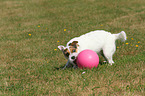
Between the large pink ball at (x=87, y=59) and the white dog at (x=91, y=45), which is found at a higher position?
the white dog at (x=91, y=45)

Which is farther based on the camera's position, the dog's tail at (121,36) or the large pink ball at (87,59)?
the dog's tail at (121,36)

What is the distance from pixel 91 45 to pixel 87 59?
0.44 meters

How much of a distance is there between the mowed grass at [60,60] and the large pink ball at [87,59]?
0.14 metres

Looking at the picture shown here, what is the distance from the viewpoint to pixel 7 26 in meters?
11.0

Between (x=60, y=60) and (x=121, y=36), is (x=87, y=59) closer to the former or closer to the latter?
(x=121, y=36)

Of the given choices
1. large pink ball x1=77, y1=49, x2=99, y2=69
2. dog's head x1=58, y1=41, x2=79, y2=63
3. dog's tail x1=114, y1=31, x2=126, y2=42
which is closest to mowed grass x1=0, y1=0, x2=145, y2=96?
large pink ball x1=77, y1=49, x2=99, y2=69

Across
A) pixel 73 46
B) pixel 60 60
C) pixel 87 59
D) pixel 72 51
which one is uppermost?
pixel 73 46

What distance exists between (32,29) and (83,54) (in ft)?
20.6

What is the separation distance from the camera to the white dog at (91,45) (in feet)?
14.2

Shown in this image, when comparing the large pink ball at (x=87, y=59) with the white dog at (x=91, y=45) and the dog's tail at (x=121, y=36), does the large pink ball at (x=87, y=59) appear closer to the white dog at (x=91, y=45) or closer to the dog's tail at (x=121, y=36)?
the white dog at (x=91, y=45)

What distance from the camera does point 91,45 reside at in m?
4.51

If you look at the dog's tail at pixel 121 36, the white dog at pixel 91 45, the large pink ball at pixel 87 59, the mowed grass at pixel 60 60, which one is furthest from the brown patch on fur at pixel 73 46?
the dog's tail at pixel 121 36

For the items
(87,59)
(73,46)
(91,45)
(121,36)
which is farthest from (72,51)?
(121,36)

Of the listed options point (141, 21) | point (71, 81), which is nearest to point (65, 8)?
point (141, 21)
